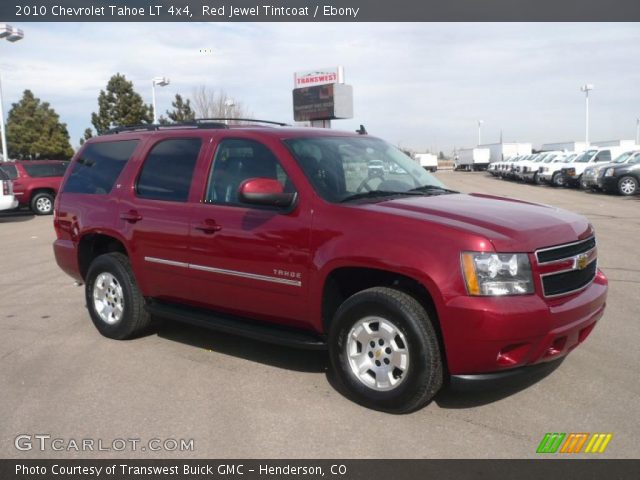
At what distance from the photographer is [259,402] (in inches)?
169

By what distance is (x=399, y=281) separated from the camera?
4133mm

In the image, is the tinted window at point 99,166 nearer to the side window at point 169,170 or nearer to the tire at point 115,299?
the side window at point 169,170

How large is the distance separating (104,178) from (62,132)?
4097 centimetres

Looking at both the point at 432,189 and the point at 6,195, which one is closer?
the point at 432,189

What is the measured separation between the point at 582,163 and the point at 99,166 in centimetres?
2593

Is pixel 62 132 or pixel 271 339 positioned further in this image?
pixel 62 132

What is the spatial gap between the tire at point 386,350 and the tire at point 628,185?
2106 cm

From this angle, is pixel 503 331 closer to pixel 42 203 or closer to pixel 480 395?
pixel 480 395

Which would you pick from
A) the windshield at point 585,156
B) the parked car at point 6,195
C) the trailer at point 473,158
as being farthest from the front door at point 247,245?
the trailer at point 473,158
